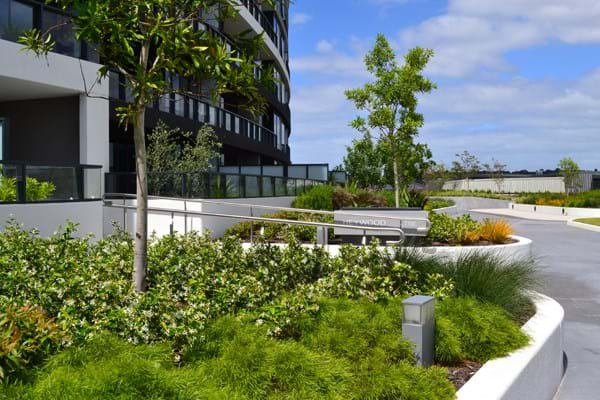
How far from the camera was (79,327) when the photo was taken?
452cm

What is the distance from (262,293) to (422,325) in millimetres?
1769

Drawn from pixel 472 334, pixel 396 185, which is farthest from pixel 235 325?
pixel 396 185

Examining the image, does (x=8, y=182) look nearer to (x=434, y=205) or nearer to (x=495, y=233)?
(x=495, y=233)

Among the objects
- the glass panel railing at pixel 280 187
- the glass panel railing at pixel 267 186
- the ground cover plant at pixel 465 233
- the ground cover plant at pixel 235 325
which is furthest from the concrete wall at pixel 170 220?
the ground cover plant at pixel 235 325

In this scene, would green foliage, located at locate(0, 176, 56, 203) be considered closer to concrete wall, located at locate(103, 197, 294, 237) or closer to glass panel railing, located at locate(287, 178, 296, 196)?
concrete wall, located at locate(103, 197, 294, 237)

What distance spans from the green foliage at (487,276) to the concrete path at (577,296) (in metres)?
0.94

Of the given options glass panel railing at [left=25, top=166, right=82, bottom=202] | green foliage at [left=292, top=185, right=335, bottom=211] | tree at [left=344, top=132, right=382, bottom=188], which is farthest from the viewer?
tree at [left=344, top=132, right=382, bottom=188]

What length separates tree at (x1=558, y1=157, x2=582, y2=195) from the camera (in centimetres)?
5931

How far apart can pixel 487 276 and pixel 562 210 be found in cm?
3662

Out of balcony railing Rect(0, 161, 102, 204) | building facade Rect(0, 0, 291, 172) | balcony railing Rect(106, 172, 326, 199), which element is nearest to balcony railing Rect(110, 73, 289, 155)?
building facade Rect(0, 0, 291, 172)

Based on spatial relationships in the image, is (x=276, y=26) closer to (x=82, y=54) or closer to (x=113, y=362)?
(x=82, y=54)

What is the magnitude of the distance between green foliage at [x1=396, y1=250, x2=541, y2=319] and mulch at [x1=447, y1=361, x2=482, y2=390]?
1.33 m

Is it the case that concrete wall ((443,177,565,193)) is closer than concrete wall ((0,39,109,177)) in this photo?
No

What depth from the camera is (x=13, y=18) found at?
596 inches
